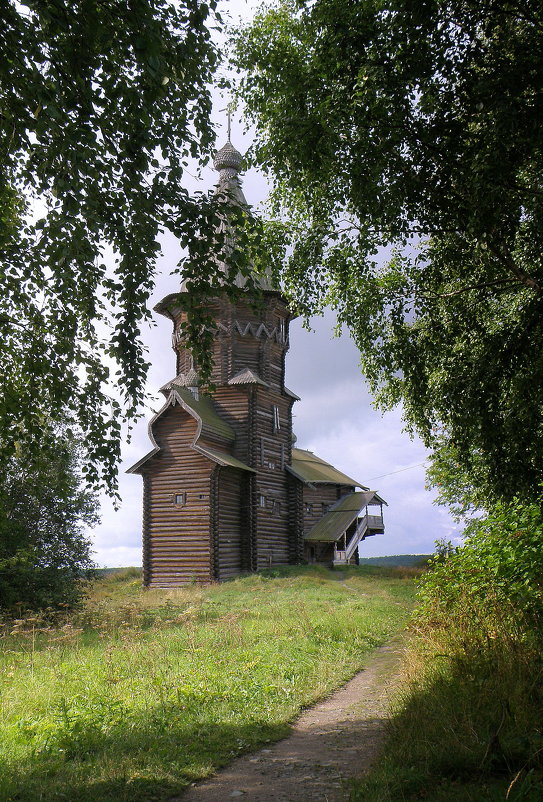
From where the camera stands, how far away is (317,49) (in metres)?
10.1

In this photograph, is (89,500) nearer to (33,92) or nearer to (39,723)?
(39,723)

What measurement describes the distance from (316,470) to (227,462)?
1606 cm

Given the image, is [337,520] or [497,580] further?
→ [337,520]

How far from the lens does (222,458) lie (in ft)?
93.4

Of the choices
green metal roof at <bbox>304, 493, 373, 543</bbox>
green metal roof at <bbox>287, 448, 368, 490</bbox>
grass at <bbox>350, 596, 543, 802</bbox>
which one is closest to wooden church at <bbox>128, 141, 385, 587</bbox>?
green metal roof at <bbox>304, 493, 373, 543</bbox>

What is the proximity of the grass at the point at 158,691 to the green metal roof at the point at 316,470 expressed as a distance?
77.8 feet

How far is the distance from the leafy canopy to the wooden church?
48.1 ft

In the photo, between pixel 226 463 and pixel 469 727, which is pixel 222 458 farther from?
pixel 469 727

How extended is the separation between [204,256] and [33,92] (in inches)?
97.7

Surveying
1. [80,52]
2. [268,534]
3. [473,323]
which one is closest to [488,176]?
[473,323]

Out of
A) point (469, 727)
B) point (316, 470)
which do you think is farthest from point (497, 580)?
point (316, 470)

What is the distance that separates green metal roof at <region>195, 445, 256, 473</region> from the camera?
91.0ft

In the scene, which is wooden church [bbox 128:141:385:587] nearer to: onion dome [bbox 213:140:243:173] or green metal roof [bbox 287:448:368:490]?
onion dome [bbox 213:140:243:173]

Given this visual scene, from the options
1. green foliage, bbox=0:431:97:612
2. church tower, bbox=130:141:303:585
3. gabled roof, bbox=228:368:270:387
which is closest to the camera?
green foliage, bbox=0:431:97:612
